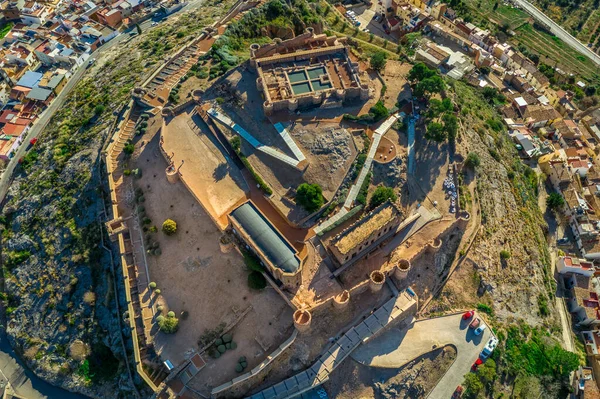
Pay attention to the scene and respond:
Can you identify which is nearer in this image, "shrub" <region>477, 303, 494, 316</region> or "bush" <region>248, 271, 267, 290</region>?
"bush" <region>248, 271, 267, 290</region>

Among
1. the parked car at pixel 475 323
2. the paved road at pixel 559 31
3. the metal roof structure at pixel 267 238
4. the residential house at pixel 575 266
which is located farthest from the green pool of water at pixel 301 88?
the paved road at pixel 559 31

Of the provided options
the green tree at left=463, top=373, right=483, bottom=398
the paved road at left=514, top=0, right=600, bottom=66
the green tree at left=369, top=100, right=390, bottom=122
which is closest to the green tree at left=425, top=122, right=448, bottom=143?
the green tree at left=369, top=100, right=390, bottom=122

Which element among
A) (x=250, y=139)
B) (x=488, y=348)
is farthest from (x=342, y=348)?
(x=250, y=139)

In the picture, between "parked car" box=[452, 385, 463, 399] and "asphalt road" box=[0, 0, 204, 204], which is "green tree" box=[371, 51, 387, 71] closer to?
"parked car" box=[452, 385, 463, 399]

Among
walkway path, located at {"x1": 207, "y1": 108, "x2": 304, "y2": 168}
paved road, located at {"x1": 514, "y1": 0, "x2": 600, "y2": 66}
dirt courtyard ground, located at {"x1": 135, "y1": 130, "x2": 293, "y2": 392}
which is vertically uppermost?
paved road, located at {"x1": 514, "y1": 0, "x2": 600, "y2": 66}

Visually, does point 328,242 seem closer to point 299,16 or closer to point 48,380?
point 48,380

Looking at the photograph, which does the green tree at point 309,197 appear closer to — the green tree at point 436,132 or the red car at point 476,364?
the green tree at point 436,132

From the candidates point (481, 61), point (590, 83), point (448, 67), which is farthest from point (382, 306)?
point (590, 83)
